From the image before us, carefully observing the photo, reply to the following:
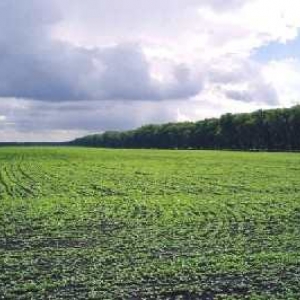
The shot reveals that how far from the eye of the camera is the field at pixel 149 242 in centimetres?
1523

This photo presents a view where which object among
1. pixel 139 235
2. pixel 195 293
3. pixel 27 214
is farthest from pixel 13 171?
pixel 195 293

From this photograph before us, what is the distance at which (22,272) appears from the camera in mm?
16891

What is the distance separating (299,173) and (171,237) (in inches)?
1498

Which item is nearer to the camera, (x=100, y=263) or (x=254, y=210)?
(x=100, y=263)

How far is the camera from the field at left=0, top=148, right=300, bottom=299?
15.2 metres

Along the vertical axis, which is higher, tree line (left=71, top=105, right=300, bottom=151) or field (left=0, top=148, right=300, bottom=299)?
tree line (left=71, top=105, right=300, bottom=151)

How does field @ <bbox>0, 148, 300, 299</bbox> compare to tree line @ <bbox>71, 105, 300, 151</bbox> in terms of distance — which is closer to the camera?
field @ <bbox>0, 148, 300, 299</bbox>

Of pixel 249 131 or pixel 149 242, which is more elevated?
pixel 249 131

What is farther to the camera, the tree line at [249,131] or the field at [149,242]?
the tree line at [249,131]

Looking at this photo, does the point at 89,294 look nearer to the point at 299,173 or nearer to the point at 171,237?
the point at 171,237

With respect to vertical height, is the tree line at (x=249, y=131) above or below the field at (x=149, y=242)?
above

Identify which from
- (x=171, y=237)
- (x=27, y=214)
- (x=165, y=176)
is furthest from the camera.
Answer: (x=165, y=176)

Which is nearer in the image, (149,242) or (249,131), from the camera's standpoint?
(149,242)

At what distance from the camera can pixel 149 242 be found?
21.9m
